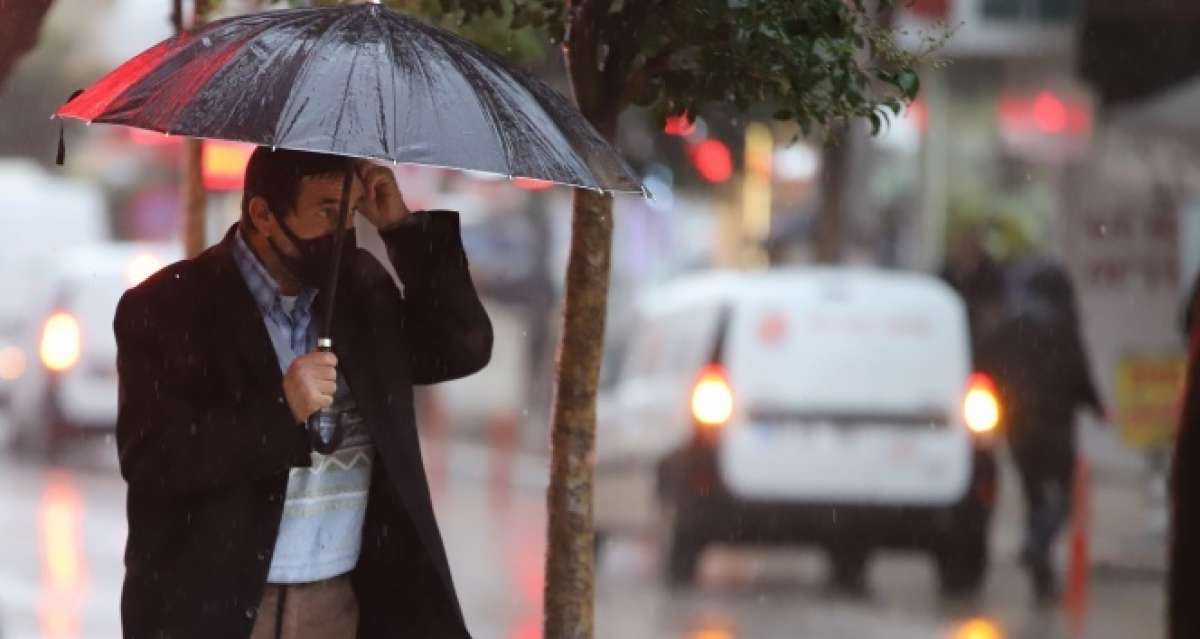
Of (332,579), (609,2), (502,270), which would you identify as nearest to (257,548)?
(332,579)

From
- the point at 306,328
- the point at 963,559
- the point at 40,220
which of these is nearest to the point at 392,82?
the point at 306,328

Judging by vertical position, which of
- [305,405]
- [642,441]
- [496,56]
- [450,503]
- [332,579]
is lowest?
[450,503]

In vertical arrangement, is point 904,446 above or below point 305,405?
below

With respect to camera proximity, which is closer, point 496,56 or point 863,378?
point 496,56

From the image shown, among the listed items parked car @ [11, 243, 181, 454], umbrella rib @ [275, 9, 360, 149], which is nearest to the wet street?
parked car @ [11, 243, 181, 454]

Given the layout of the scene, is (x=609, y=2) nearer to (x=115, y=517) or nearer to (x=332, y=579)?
(x=332, y=579)

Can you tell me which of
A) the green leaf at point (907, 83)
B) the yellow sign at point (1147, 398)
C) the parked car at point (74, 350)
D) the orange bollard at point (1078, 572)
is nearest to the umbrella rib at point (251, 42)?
the green leaf at point (907, 83)

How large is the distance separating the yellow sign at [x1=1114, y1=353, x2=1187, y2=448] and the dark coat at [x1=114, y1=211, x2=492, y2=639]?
10694 millimetres

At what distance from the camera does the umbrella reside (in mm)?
3906

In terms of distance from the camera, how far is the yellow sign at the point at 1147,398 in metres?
14.3

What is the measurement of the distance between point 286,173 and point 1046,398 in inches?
368

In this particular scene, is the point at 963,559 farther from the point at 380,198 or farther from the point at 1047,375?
the point at 380,198

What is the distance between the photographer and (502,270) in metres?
26.8

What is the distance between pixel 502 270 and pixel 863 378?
15274mm
